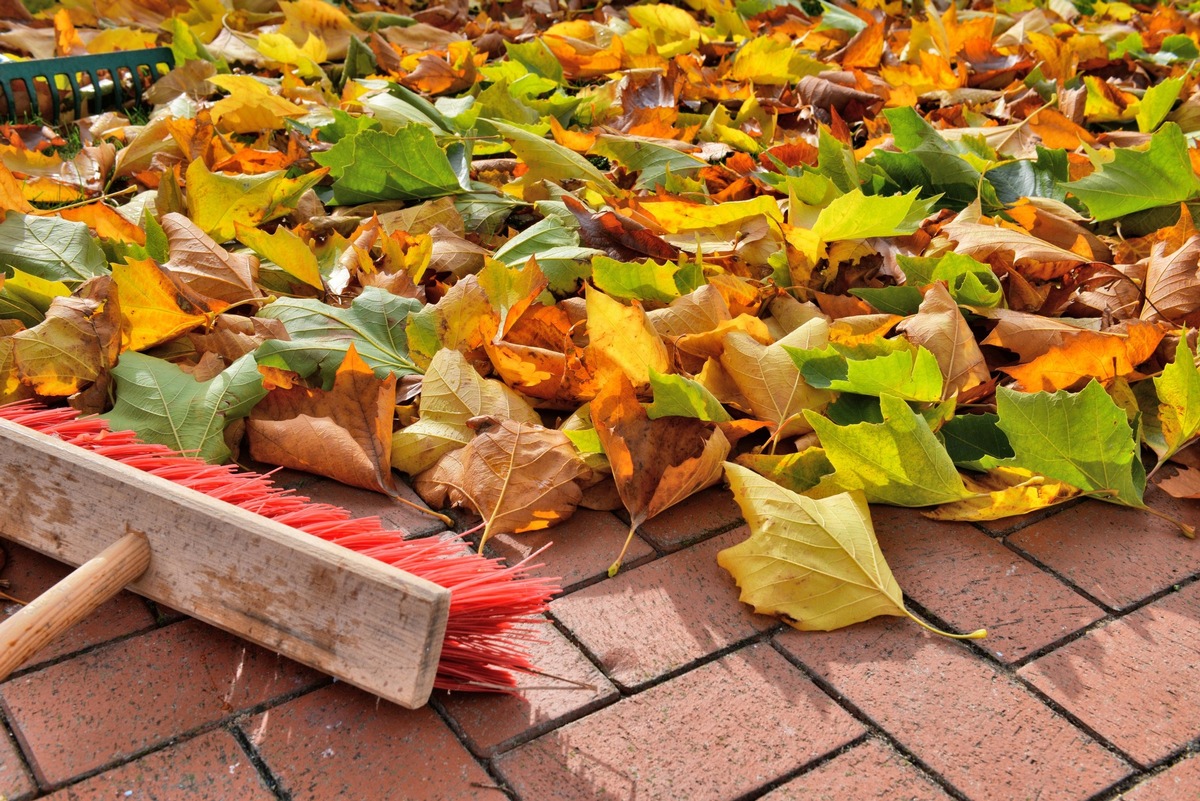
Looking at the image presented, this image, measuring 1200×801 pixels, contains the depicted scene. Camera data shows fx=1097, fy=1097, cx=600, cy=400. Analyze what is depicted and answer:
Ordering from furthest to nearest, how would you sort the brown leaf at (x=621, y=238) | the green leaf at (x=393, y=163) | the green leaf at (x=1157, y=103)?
1. the green leaf at (x=1157, y=103)
2. the green leaf at (x=393, y=163)
3. the brown leaf at (x=621, y=238)

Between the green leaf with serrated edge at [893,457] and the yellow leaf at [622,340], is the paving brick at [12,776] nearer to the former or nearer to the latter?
the yellow leaf at [622,340]

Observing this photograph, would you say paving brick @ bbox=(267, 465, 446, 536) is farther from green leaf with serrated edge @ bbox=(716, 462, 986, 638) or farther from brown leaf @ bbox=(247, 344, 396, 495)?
green leaf with serrated edge @ bbox=(716, 462, 986, 638)

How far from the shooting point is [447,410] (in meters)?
1.60

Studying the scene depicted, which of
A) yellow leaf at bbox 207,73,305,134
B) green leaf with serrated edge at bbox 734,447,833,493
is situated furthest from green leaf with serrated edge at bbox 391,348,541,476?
yellow leaf at bbox 207,73,305,134

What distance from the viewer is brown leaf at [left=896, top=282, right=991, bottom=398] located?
1621 millimetres

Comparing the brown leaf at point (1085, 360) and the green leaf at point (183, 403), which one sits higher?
the brown leaf at point (1085, 360)

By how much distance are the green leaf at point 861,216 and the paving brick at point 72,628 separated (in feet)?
3.83

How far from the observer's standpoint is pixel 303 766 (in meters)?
1.13

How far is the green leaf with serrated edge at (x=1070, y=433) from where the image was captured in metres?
1.39

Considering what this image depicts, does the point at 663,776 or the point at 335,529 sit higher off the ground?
the point at 335,529

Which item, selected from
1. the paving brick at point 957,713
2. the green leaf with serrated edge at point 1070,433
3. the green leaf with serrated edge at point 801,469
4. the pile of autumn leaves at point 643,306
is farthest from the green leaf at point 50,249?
the green leaf with serrated edge at point 1070,433

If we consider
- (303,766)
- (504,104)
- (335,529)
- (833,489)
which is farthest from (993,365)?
(504,104)

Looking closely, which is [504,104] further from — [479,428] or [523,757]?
[523,757]

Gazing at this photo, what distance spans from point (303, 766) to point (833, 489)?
0.75 metres
